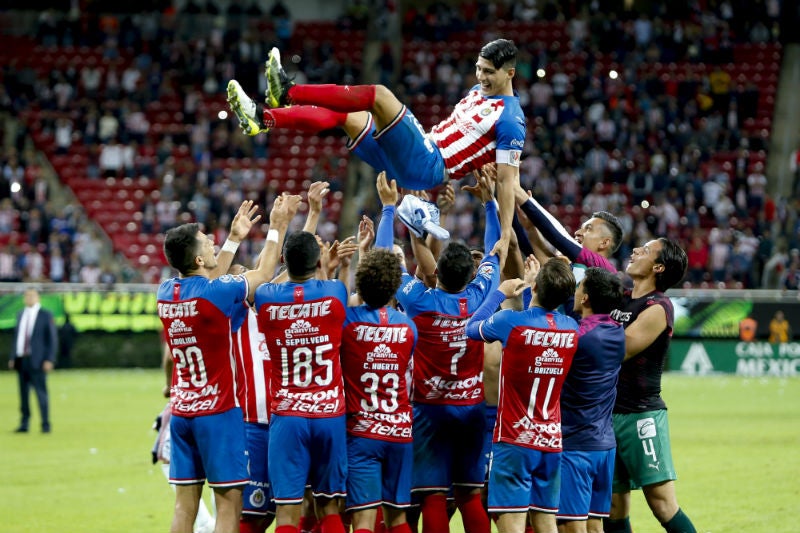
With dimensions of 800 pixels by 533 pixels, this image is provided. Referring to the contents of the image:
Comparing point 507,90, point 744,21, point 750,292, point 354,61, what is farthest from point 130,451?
point 744,21

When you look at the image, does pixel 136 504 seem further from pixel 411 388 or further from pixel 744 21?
pixel 744 21

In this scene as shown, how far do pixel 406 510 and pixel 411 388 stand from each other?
33.2 inches

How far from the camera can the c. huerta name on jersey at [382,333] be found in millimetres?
7305

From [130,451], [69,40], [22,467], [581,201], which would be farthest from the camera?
[69,40]

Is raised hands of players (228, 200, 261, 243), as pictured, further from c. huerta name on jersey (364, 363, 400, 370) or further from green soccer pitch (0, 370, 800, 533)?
green soccer pitch (0, 370, 800, 533)

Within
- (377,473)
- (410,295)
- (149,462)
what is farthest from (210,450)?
(149,462)

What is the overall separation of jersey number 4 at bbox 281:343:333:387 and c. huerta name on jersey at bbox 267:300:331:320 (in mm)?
200

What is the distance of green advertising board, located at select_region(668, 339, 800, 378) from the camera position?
24.7 m

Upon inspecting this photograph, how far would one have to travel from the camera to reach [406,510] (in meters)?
7.86

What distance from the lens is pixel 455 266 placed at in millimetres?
7828

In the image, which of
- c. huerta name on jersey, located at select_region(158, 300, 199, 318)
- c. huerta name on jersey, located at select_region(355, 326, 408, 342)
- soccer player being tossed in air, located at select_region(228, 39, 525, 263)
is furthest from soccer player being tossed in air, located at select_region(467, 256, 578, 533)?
c. huerta name on jersey, located at select_region(158, 300, 199, 318)

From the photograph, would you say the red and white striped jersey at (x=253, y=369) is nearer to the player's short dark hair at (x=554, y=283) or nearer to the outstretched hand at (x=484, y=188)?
the outstretched hand at (x=484, y=188)

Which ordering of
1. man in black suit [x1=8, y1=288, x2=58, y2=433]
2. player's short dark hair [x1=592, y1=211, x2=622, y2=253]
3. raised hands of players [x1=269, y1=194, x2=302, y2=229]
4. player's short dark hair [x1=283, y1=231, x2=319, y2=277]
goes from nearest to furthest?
1. player's short dark hair [x1=283, y1=231, x2=319, y2=277]
2. raised hands of players [x1=269, y1=194, x2=302, y2=229]
3. player's short dark hair [x1=592, y1=211, x2=622, y2=253]
4. man in black suit [x1=8, y1=288, x2=58, y2=433]

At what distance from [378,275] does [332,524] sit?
5.22ft
